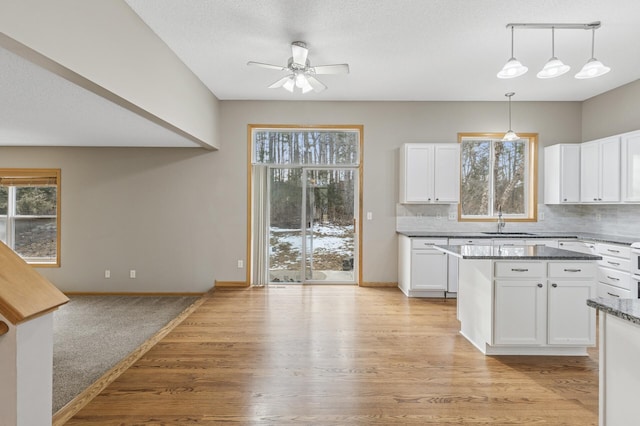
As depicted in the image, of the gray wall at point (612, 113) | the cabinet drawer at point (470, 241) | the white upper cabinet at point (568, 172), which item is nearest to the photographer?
the gray wall at point (612, 113)

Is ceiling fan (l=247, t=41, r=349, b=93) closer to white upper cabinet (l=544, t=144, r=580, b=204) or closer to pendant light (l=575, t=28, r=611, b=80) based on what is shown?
pendant light (l=575, t=28, r=611, b=80)

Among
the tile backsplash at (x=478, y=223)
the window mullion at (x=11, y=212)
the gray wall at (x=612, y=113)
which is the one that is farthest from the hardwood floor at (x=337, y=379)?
the window mullion at (x=11, y=212)

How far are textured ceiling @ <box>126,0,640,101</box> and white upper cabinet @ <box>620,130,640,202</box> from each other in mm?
831

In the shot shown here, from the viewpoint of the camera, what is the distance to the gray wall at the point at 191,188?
5.32 metres

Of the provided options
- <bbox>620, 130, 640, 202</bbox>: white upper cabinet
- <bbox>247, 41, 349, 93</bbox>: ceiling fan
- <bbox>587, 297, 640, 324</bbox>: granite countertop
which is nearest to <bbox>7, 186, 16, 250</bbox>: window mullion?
<bbox>247, 41, 349, 93</bbox>: ceiling fan

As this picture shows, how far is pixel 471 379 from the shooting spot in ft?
8.37

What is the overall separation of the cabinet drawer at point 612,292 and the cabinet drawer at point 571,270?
143cm

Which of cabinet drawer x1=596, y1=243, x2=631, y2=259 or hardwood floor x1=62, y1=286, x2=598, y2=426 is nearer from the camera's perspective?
hardwood floor x1=62, y1=286, x2=598, y2=426

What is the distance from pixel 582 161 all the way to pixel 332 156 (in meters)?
3.59

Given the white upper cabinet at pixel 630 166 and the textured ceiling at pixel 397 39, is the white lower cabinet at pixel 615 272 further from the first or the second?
the textured ceiling at pixel 397 39

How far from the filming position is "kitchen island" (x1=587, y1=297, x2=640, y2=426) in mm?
1308

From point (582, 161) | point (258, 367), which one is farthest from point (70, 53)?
point (582, 161)

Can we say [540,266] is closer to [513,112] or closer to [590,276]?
[590,276]

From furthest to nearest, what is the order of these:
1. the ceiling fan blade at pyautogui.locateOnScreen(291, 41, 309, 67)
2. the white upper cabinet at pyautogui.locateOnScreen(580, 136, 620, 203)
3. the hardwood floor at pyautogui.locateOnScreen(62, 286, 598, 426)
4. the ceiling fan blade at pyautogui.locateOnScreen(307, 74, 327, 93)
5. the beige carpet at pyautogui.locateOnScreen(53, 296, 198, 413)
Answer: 1. the white upper cabinet at pyautogui.locateOnScreen(580, 136, 620, 203)
2. the ceiling fan blade at pyautogui.locateOnScreen(307, 74, 327, 93)
3. the ceiling fan blade at pyautogui.locateOnScreen(291, 41, 309, 67)
4. the beige carpet at pyautogui.locateOnScreen(53, 296, 198, 413)
5. the hardwood floor at pyautogui.locateOnScreen(62, 286, 598, 426)
